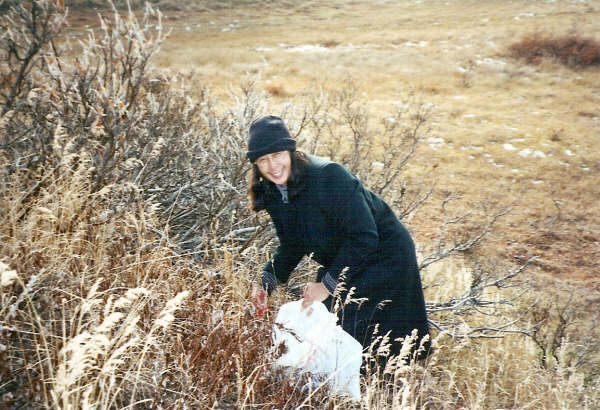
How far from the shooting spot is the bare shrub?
44.0 feet

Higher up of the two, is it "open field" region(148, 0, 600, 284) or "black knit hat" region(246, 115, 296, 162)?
"black knit hat" region(246, 115, 296, 162)

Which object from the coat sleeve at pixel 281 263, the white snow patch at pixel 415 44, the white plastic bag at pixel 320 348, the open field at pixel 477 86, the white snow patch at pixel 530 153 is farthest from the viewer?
the white snow patch at pixel 415 44

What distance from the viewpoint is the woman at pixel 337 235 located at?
2.06m

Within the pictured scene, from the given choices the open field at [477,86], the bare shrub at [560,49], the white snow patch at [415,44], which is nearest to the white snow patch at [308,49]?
the open field at [477,86]

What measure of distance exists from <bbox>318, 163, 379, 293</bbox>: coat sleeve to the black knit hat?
0.25 m

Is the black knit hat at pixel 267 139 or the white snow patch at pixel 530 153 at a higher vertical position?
the black knit hat at pixel 267 139

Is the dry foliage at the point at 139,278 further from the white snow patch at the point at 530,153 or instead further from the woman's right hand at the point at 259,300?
the white snow patch at the point at 530,153

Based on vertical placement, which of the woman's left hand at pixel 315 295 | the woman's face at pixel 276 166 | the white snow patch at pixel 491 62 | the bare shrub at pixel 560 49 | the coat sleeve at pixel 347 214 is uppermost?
the woman's face at pixel 276 166

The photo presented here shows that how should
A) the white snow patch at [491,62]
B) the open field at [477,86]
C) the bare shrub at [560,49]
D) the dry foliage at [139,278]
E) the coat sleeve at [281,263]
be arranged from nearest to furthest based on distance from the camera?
the dry foliage at [139,278], the coat sleeve at [281,263], the open field at [477,86], the bare shrub at [560,49], the white snow patch at [491,62]

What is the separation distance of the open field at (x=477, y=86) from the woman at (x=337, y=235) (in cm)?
322

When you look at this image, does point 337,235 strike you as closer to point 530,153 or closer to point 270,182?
point 270,182

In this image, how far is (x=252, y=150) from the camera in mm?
2037

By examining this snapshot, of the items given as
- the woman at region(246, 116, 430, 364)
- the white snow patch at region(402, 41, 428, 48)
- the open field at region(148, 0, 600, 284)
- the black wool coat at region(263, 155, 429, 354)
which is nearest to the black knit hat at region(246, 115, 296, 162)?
the woman at region(246, 116, 430, 364)

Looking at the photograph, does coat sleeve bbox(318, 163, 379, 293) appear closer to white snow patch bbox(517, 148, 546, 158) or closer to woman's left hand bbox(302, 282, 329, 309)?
woman's left hand bbox(302, 282, 329, 309)
